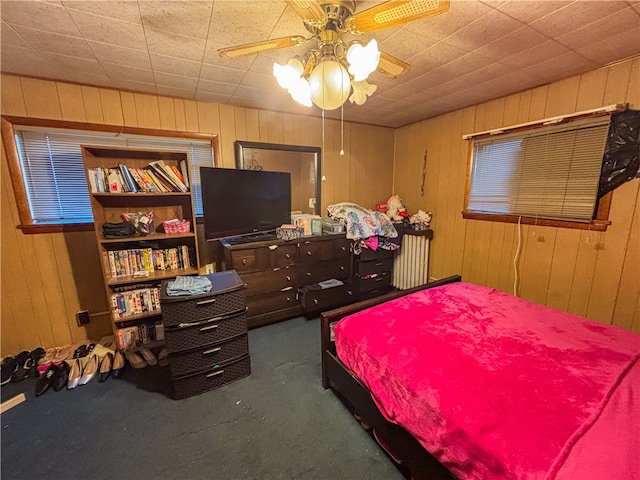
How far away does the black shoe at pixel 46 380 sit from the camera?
185 cm

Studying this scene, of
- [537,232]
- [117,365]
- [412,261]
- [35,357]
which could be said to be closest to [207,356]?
[117,365]

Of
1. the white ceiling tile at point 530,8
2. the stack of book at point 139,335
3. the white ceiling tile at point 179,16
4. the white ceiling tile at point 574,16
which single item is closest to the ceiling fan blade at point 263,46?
the white ceiling tile at point 179,16

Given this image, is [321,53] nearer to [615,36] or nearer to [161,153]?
[161,153]

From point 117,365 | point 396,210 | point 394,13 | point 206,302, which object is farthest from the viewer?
point 396,210

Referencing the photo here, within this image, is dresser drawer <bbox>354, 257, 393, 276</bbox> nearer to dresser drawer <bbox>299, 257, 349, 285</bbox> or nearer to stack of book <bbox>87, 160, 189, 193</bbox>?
dresser drawer <bbox>299, 257, 349, 285</bbox>

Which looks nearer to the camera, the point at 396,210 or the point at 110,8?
the point at 110,8

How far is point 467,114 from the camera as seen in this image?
114 inches

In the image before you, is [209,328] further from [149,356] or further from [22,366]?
[22,366]

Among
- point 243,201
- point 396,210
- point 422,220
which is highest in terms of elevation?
point 243,201

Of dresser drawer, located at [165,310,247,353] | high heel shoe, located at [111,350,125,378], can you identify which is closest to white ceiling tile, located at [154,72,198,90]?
dresser drawer, located at [165,310,247,353]

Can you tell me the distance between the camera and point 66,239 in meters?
2.28

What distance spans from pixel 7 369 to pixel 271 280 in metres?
2.08

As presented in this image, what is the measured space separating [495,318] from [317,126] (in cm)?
273

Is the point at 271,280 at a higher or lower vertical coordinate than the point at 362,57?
lower
